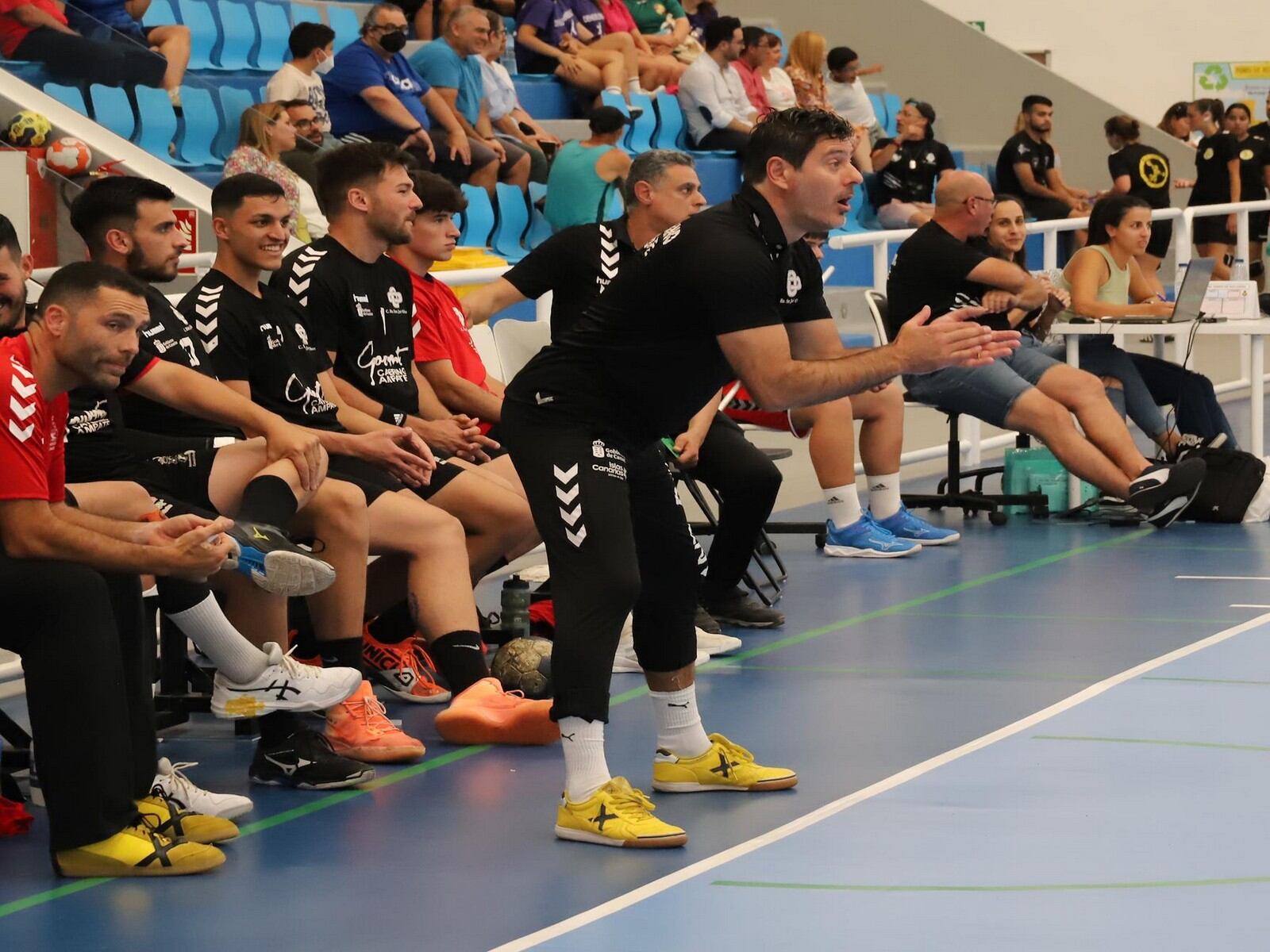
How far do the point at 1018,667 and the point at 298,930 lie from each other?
2692mm

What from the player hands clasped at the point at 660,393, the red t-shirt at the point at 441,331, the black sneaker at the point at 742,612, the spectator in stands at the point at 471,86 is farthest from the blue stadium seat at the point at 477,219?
the player hands clasped at the point at 660,393

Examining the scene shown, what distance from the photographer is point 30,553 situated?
12.3 ft

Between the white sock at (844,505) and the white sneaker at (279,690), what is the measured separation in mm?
3318

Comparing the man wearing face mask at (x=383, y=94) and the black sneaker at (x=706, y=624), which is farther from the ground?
the man wearing face mask at (x=383, y=94)

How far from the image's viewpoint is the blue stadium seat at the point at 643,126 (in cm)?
1393

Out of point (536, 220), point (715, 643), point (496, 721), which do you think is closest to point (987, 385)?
point (715, 643)

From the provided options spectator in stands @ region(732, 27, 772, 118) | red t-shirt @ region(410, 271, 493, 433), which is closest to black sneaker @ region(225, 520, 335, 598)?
red t-shirt @ region(410, 271, 493, 433)

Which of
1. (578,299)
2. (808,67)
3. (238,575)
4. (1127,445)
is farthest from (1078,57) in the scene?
(238,575)

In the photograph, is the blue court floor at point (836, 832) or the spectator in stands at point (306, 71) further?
the spectator in stands at point (306, 71)

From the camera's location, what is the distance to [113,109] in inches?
359

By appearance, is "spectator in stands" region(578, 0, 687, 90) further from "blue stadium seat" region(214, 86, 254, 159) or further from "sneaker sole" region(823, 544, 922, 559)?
"sneaker sole" region(823, 544, 922, 559)

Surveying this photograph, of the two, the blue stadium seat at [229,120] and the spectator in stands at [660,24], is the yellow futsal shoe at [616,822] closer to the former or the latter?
the blue stadium seat at [229,120]

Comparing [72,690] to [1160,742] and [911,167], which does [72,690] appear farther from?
[911,167]

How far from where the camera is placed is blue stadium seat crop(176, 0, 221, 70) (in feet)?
37.7
